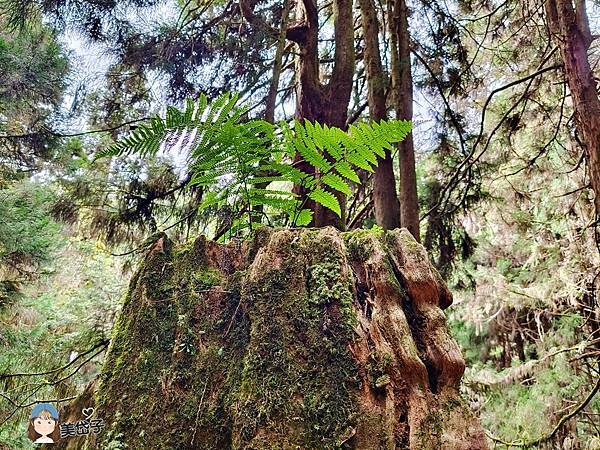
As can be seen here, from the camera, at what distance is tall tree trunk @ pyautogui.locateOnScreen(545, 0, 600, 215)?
2369 millimetres

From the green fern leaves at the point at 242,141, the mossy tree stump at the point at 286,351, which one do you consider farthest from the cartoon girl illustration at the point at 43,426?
the green fern leaves at the point at 242,141

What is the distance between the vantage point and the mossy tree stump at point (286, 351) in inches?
36.7

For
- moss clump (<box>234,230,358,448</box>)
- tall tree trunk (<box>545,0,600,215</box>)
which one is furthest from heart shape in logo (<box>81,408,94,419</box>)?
tall tree trunk (<box>545,0,600,215</box>)

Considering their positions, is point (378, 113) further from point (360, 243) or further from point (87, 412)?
point (87, 412)

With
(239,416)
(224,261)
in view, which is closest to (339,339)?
(239,416)

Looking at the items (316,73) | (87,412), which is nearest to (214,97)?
(316,73)

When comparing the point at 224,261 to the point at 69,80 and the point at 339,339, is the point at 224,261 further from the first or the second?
the point at 69,80

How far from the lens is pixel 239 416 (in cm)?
94

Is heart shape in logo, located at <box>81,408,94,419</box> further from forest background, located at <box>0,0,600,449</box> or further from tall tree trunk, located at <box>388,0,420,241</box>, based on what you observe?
tall tree trunk, located at <box>388,0,420,241</box>

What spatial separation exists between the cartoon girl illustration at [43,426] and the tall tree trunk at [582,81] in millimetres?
2667

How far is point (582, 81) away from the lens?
95.6 inches

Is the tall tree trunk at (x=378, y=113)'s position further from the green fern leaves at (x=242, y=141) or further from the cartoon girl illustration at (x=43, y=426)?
the cartoon girl illustration at (x=43, y=426)

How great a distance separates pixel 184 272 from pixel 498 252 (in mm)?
8709

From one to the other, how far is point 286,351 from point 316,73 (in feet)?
8.92
